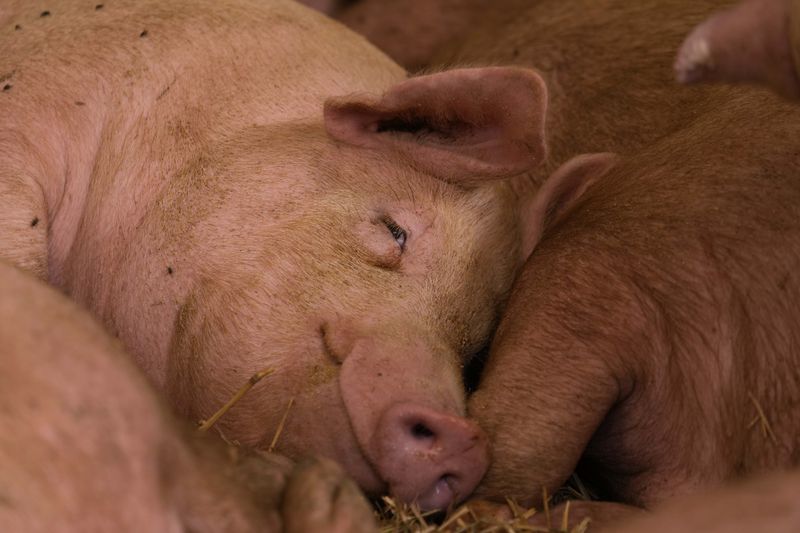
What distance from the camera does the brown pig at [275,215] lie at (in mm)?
2863

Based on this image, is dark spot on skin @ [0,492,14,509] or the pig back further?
the pig back

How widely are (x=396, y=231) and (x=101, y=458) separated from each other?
133 centimetres

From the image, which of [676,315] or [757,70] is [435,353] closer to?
[676,315]

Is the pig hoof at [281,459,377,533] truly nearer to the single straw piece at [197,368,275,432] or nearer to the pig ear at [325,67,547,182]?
the single straw piece at [197,368,275,432]

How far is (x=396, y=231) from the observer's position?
324 centimetres

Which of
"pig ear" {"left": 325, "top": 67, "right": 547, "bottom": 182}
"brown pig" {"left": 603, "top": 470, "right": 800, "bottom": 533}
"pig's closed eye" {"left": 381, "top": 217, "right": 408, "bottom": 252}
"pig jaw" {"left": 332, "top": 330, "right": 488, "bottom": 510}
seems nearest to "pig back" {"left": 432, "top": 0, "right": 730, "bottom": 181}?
"pig ear" {"left": 325, "top": 67, "right": 547, "bottom": 182}

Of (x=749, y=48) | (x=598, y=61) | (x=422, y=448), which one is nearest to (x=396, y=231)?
(x=422, y=448)

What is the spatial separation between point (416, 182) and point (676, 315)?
0.83 metres

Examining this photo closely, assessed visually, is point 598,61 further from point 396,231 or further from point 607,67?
point 396,231

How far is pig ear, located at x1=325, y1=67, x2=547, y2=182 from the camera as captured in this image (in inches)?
127

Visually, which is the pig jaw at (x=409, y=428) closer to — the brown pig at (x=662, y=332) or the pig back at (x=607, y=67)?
the brown pig at (x=662, y=332)

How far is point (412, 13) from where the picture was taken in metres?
5.56

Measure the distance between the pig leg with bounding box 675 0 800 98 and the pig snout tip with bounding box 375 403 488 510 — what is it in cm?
92

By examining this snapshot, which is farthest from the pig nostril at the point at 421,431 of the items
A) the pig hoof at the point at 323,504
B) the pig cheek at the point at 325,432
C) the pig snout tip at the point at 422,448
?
the pig hoof at the point at 323,504
